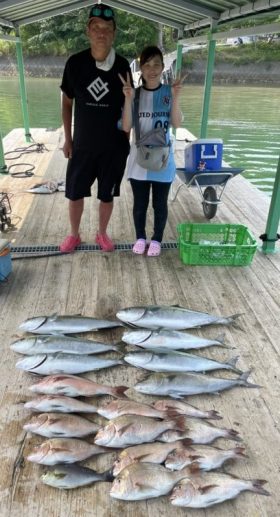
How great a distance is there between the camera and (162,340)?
7.48 feet

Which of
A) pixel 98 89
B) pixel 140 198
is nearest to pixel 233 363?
pixel 140 198

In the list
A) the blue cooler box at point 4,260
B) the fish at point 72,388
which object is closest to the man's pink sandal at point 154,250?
the blue cooler box at point 4,260

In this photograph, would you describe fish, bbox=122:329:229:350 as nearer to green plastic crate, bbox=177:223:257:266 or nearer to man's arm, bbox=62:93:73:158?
green plastic crate, bbox=177:223:257:266

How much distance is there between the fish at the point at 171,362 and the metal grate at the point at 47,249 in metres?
1.60

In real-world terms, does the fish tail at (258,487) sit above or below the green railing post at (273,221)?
below

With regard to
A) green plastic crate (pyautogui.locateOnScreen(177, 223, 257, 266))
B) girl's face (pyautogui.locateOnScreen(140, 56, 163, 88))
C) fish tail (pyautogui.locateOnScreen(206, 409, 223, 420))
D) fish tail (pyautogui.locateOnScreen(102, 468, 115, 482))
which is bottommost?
fish tail (pyautogui.locateOnScreen(102, 468, 115, 482))

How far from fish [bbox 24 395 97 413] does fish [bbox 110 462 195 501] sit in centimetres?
41

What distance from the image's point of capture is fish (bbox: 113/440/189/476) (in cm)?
159

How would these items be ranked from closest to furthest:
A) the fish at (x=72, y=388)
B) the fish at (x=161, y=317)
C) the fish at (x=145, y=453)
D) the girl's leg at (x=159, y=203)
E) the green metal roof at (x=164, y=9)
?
the fish at (x=145, y=453)
the fish at (x=72, y=388)
the fish at (x=161, y=317)
the girl's leg at (x=159, y=203)
the green metal roof at (x=164, y=9)

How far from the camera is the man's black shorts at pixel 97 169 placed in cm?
304

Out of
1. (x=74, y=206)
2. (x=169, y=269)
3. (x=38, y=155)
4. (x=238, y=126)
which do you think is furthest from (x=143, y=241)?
(x=238, y=126)

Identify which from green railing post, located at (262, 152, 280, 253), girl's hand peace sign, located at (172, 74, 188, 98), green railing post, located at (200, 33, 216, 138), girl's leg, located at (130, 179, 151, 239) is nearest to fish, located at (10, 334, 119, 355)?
girl's leg, located at (130, 179, 151, 239)

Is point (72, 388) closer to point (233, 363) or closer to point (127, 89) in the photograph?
point (233, 363)

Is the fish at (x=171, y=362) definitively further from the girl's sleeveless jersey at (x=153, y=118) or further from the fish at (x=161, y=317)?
the girl's sleeveless jersey at (x=153, y=118)
